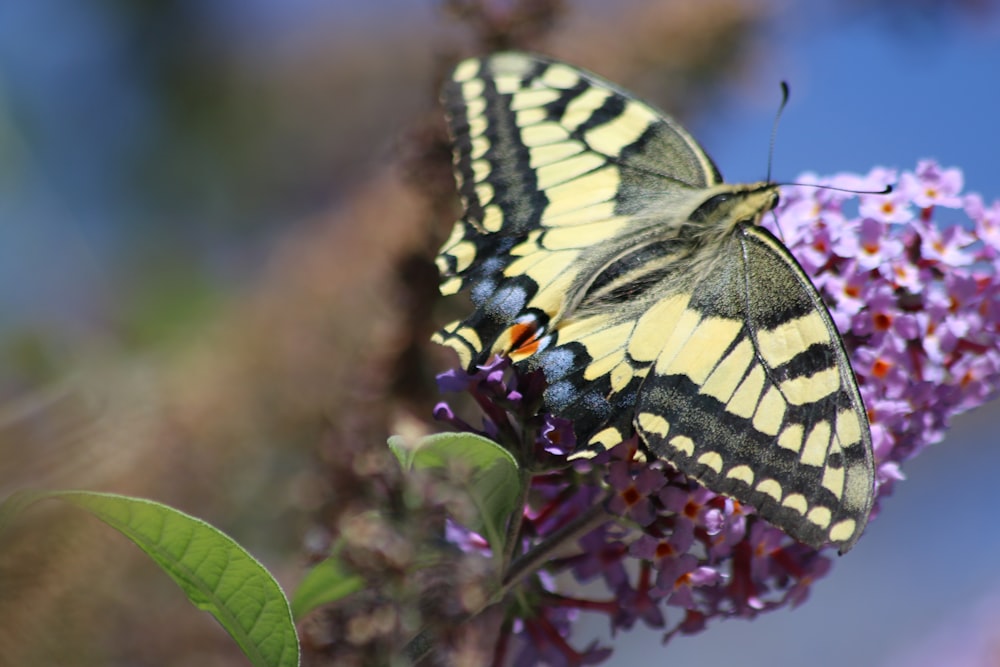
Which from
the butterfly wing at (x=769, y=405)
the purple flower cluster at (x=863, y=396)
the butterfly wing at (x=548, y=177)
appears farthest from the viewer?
the butterfly wing at (x=548, y=177)

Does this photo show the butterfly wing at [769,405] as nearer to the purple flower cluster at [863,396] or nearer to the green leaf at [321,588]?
the purple flower cluster at [863,396]

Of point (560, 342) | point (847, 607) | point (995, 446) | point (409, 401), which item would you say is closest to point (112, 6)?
point (409, 401)

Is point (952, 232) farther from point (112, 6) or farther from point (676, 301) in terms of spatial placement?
point (112, 6)

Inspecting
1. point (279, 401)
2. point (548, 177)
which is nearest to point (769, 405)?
point (548, 177)

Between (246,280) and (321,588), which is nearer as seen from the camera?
(321,588)

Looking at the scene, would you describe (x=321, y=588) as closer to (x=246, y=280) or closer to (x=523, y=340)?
(x=523, y=340)

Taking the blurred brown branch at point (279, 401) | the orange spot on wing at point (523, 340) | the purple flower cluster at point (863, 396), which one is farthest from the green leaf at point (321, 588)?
the orange spot on wing at point (523, 340)
